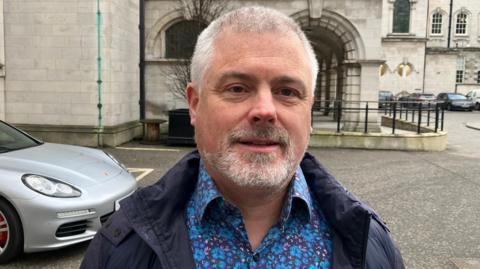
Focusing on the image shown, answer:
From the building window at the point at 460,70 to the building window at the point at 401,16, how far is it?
9.21m

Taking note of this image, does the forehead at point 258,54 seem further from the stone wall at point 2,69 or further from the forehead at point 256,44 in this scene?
the stone wall at point 2,69

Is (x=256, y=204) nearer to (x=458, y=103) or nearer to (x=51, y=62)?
(x=51, y=62)

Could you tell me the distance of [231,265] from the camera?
1.48 meters

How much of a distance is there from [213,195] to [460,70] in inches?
2258

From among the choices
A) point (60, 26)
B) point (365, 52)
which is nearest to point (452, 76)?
point (365, 52)

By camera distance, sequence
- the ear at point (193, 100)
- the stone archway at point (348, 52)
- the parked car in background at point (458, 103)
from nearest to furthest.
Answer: the ear at point (193, 100) → the stone archway at point (348, 52) → the parked car in background at point (458, 103)

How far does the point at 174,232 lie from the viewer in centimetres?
151

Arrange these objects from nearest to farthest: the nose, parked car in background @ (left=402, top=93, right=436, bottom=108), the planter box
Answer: the nose
the planter box
parked car in background @ (left=402, top=93, right=436, bottom=108)

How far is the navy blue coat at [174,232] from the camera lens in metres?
1.47

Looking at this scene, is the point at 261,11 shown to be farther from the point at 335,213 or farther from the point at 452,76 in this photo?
the point at 452,76

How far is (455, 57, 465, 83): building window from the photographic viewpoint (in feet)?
173

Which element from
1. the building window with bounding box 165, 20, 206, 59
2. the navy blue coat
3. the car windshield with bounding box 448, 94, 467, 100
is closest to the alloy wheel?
the navy blue coat

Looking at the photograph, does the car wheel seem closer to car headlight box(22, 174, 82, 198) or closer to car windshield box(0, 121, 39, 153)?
car headlight box(22, 174, 82, 198)

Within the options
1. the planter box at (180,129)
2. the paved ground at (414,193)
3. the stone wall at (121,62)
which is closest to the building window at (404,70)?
the paved ground at (414,193)
